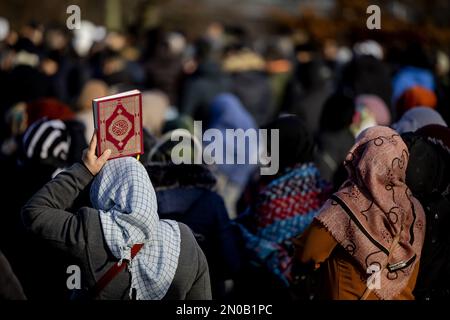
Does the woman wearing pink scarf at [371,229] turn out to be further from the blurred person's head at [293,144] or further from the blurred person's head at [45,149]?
the blurred person's head at [45,149]

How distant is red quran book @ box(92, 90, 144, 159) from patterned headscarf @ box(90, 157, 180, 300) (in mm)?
66

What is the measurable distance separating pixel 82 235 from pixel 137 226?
22 cm

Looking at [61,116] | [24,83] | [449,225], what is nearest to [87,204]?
[449,225]

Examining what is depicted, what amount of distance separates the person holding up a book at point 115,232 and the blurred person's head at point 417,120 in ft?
6.66

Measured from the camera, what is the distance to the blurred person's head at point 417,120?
5.36 metres

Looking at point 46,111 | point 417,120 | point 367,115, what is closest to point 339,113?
point 367,115

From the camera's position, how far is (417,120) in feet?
17.7

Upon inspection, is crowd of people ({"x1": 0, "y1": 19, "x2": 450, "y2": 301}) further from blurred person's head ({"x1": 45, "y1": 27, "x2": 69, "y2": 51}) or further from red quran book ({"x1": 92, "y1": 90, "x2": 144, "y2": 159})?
blurred person's head ({"x1": 45, "y1": 27, "x2": 69, "y2": 51})

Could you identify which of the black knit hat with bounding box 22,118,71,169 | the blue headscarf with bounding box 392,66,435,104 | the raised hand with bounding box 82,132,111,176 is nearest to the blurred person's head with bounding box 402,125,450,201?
the raised hand with bounding box 82,132,111,176

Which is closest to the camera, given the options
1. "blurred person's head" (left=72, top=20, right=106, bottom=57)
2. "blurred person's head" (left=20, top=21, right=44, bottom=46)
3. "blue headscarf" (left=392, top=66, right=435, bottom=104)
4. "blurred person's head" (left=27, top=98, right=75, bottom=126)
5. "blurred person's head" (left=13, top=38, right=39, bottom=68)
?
"blurred person's head" (left=27, top=98, right=75, bottom=126)

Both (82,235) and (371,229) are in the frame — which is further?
(371,229)

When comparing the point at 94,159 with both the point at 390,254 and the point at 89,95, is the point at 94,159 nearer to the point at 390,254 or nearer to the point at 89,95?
the point at 390,254

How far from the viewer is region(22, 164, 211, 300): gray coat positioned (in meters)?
3.61

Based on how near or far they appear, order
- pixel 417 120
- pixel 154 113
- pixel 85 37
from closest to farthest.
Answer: pixel 417 120, pixel 154 113, pixel 85 37
